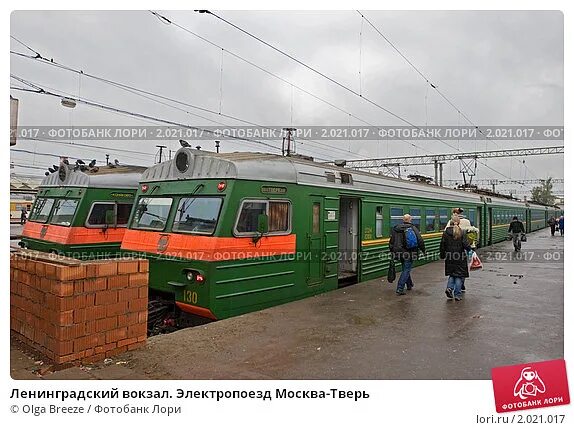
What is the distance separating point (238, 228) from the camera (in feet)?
21.7

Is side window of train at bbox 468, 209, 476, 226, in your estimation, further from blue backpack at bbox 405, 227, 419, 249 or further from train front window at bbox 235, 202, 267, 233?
train front window at bbox 235, 202, 267, 233

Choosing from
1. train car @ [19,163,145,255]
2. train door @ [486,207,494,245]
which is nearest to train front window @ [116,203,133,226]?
train car @ [19,163,145,255]

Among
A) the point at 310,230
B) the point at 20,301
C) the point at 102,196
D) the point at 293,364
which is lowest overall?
the point at 293,364

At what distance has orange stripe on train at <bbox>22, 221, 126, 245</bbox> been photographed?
389 inches

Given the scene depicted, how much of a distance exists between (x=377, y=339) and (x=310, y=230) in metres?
2.78

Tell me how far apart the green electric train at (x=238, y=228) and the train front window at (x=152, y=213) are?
2 cm

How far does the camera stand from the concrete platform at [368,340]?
4531 millimetres

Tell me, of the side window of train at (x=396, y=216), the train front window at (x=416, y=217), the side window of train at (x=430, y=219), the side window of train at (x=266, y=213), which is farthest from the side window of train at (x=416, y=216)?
the side window of train at (x=266, y=213)

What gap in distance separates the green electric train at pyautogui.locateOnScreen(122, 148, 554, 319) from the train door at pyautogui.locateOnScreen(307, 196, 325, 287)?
0.02 meters

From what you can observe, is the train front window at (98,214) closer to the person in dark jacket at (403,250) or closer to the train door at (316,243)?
the train door at (316,243)
